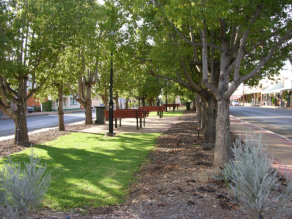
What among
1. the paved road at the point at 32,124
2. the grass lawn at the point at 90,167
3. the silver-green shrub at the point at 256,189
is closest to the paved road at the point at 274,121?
the grass lawn at the point at 90,167

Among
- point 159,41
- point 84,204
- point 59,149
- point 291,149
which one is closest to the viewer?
point 84,204

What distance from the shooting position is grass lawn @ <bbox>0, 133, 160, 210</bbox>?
489 cm

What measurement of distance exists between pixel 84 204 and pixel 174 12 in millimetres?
4338

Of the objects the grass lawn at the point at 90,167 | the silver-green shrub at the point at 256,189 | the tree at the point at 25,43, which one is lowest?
the grass lawn at the point at 90,167

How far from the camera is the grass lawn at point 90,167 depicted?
4.89 meters

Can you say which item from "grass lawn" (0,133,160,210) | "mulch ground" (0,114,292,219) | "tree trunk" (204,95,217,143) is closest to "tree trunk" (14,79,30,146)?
"grass lawn" (0,133,160,210)

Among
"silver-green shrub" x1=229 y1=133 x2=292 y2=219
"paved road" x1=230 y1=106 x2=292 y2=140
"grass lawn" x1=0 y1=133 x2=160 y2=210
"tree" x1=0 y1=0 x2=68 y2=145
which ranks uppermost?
"tree" x1=0 y1=0 x2=68 y2=145

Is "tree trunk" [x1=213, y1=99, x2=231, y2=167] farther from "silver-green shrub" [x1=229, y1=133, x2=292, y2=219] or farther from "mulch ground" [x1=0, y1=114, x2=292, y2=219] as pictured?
"silver-green shrub" [x1=229, y1=133, x2=292, y2=219]

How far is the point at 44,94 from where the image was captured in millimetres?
16469

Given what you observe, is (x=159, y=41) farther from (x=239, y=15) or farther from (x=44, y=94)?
(x=44, y=94)

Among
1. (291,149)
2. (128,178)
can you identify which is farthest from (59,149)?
(291,149)

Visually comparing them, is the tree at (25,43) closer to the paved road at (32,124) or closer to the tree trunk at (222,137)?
the paved road at (32,124)

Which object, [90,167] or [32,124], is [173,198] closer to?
[90,167]

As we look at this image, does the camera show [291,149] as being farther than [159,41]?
Yes
